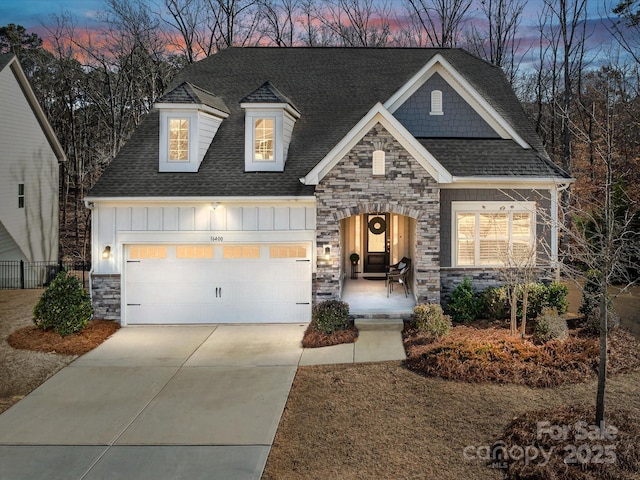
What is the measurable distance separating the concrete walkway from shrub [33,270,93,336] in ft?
3.20

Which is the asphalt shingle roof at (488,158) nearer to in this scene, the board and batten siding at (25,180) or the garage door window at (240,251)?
the garage door window at (240,251)

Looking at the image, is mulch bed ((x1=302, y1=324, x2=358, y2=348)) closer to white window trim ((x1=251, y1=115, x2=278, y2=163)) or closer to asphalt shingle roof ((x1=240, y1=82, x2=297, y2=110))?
white window trim ((x1=251, y1=115, x2=278, y2=163))

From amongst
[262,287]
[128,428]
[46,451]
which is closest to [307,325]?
[262,287]

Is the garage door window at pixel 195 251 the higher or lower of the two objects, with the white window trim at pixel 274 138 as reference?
lower

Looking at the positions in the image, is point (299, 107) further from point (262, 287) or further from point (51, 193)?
point (51, 193)

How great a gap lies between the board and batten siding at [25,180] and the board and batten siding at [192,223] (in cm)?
895

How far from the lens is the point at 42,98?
3347 cm

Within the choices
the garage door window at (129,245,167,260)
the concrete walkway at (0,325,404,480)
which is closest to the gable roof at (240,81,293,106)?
the garage door window at (129,245,167,260)

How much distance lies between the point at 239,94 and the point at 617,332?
41.7 ft

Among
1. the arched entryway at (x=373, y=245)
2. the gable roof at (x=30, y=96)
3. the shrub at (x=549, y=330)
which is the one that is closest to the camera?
the shrub at (x=549, y=330)

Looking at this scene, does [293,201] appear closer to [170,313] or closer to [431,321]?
[170,313]

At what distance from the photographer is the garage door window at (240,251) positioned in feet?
48.0

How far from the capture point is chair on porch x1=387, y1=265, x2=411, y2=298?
610 inches

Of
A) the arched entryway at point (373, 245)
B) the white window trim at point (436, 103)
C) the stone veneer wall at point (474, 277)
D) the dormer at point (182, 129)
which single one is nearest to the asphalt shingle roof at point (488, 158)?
the white window trim at point (436, 103)
